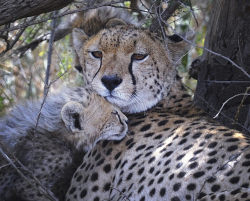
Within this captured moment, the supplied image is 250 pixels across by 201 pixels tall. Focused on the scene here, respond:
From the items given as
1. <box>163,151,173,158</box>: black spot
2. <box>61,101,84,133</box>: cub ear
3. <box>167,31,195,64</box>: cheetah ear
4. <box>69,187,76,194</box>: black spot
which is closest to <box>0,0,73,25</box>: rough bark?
<box>61,101,84,133</box>: cub ear

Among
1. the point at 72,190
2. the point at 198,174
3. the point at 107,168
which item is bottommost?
the point at 72,190

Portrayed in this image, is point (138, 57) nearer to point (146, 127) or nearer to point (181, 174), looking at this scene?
point (146, 127)

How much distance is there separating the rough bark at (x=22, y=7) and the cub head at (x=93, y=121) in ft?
2.17

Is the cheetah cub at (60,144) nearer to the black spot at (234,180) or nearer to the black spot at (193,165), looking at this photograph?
the black spot at (193,165)

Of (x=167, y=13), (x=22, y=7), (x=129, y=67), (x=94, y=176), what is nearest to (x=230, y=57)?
(x=167, y=13)

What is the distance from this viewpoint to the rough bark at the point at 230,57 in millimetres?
3221

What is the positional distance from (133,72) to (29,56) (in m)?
2.19

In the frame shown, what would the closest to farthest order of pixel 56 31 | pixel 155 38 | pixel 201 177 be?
1. pixel 201 177
2. pixel 155 38
3. pixel 56 31

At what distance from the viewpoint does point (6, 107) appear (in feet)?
13.1

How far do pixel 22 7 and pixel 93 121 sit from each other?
824 millimetres

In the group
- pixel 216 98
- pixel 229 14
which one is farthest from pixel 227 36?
pixel 216 98

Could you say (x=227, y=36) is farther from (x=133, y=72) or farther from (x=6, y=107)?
(x=6, y=107)

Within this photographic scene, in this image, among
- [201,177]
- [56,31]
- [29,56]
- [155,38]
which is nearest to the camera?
[201,177]

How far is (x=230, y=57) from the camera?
3.28 metres
